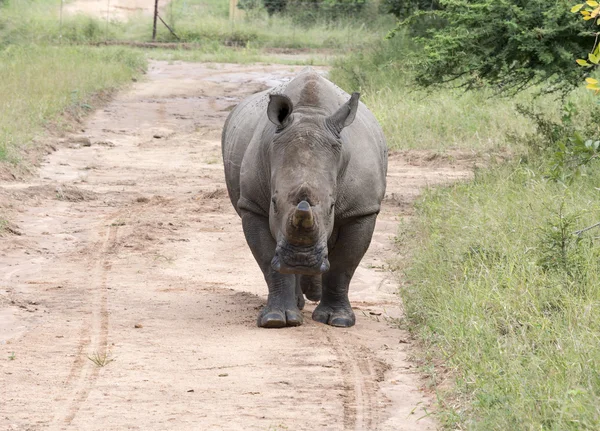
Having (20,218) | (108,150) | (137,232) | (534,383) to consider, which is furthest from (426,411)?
(108,150)

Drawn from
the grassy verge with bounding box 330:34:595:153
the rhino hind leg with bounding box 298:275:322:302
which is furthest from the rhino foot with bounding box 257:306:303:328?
the grassy verge with bounding box 330:34:595:153

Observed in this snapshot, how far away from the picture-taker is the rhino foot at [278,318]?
6977mm

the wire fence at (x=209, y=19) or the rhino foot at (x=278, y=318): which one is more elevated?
the rhino foot at (x=278, y=318)

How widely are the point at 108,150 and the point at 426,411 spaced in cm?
1117

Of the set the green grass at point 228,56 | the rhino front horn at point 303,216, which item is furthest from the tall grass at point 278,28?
the rhino front horn at point 303,216

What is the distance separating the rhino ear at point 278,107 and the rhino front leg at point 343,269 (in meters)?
0.90

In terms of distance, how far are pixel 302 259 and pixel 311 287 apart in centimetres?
194

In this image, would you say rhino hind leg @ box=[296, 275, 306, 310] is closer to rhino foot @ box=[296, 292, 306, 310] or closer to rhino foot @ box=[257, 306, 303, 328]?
rhino foot @ box=[296, 292, 306, 310]

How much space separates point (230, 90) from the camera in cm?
2389

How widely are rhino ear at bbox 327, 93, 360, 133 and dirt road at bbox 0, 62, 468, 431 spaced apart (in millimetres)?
1303

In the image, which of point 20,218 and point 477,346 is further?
point 20,218

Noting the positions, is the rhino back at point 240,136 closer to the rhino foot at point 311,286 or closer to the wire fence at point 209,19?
the rhino foot at point 311,286

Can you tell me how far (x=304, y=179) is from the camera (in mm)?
6293

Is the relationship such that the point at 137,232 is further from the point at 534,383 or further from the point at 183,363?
the point at 534,383
